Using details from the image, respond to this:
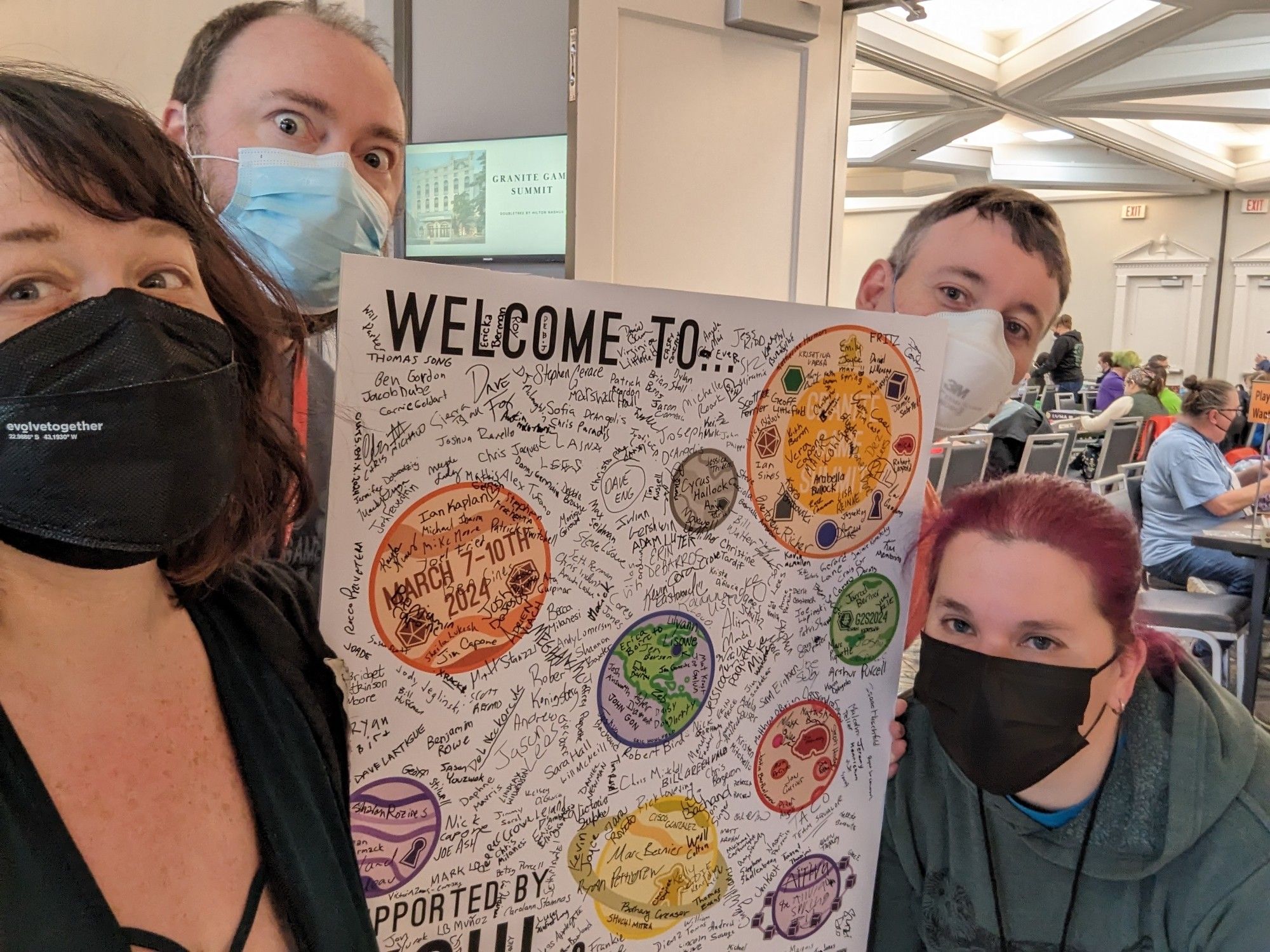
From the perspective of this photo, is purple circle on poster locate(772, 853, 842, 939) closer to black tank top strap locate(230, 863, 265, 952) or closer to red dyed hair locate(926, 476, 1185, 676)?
red dyed hair locate(926, 476, 1185, 676)

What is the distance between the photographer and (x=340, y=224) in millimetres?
1323

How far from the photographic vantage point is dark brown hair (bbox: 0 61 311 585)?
73 cm

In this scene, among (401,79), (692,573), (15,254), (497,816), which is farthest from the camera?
(401,79)

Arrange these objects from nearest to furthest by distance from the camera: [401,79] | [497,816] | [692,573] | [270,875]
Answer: [270,875] < [497,816] < [692,573] < [401,79]

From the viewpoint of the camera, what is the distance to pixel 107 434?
28.5 inches

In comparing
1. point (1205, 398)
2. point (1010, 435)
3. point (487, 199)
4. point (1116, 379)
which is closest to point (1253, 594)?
point (1205, 398)

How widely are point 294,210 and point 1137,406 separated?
23.9 feet

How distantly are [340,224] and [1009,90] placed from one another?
683 centimetres

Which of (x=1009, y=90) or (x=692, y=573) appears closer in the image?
(x=692, y=573)

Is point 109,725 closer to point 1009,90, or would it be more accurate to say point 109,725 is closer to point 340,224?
point 340,224

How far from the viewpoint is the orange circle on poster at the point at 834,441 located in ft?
4.24

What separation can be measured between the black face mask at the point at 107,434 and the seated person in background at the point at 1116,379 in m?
8.78

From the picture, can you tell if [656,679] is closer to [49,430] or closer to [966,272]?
[49,430]

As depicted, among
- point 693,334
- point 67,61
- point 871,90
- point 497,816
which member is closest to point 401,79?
point 67,61
